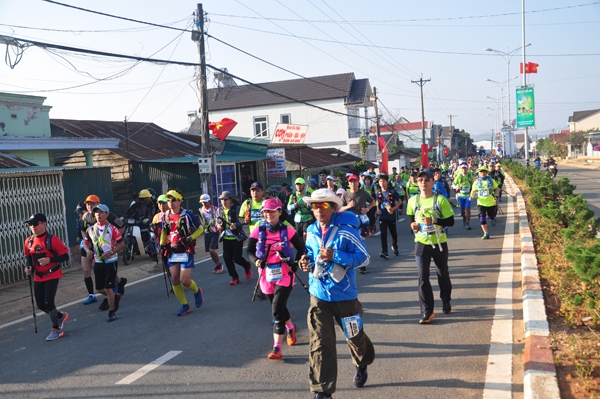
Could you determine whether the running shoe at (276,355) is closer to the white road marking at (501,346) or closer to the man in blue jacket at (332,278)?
the man in blue jacket at (332,278)

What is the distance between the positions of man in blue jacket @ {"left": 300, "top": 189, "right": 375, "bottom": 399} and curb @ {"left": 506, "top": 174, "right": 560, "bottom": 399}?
139 cm

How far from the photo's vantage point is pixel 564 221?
12016 mm

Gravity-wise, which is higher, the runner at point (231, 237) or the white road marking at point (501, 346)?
the runner at point (231, 237)

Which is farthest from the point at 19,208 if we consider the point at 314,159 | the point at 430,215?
the point at 314,159

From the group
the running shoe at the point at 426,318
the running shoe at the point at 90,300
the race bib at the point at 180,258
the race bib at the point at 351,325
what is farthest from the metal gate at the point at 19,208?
the race bib at the point at 351,325

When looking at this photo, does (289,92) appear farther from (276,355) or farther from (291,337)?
(276,355)

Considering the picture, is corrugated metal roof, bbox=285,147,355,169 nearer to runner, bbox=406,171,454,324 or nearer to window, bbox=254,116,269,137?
window, bbox=254,116,269,137

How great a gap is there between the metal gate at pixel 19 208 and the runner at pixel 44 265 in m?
4.51

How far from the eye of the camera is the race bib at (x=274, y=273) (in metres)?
6.10

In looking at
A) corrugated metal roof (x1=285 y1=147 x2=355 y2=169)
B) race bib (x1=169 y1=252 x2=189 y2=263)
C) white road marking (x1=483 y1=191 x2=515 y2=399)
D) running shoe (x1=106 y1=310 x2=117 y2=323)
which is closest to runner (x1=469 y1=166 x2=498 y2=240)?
white road marking (x1=483 y1=191 x2=515 y2=399)

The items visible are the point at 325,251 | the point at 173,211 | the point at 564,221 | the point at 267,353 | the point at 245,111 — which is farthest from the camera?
the point at 245,111

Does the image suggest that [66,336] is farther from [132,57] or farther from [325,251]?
[132,57]

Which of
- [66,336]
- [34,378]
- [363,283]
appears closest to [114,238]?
[66,336]

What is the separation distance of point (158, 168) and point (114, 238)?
12257mm
